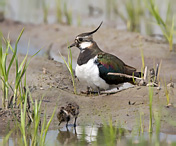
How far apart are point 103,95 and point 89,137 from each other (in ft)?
4.84

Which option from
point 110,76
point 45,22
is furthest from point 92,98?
point 45,22

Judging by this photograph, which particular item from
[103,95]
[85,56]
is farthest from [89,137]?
[85,56]

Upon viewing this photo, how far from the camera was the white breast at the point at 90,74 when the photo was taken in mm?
6727

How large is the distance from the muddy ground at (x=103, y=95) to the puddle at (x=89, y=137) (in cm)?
15

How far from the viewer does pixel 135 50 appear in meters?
9.56

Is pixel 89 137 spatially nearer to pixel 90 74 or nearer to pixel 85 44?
pixel 90 74

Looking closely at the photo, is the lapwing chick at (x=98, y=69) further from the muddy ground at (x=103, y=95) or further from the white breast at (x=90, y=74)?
the muddy ground at (x=103, y=95)

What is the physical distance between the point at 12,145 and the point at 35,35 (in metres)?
6.50

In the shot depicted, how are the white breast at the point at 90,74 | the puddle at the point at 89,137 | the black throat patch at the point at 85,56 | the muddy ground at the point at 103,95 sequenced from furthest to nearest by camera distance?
the black throat patch at the point at 85,56 < the white breast at the point at 90,74 < the muddy ground at the point at 103,95 < the puddle at the point at 89,137

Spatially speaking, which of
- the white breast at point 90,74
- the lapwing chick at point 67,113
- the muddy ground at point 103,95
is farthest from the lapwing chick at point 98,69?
the lapwing chick at point 67,113

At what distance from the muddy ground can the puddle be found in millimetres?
149

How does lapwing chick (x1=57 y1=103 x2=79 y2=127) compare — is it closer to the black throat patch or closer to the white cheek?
the black throat patch

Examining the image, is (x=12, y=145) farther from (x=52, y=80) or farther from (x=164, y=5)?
(x=164, y=5)

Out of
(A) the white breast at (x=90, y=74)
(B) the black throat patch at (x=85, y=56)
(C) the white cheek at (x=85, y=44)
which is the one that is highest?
(C) the white cheek at (x=85, y=44)
